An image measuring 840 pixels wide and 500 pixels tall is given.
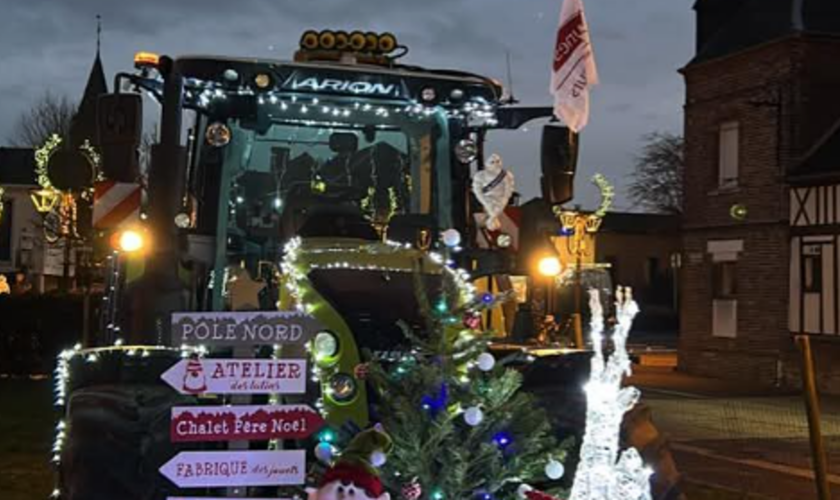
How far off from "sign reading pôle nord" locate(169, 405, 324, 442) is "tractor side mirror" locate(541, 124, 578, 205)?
2959 mm

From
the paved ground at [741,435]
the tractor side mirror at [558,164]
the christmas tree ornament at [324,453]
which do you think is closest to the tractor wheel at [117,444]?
the christmas tree ornament at [324,453]

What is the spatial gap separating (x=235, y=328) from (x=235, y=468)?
663 mm

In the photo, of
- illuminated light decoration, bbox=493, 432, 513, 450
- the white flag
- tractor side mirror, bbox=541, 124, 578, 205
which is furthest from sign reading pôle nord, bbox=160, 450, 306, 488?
the white flag

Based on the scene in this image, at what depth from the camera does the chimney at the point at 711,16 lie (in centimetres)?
2652

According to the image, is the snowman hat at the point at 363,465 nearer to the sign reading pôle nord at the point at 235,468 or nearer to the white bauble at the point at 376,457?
the white bauble at the point at 376,457

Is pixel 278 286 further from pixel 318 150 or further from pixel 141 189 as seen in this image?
pixel 141 189

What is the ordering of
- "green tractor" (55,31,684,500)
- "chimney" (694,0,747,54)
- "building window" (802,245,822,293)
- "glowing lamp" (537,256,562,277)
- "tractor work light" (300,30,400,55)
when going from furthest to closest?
"chimney" (694,0,747,54) < "building window" (802,245,822,293) < "tractor work light" (300,30,400,55) < "glowing lamp" (537,256,562,277) < "green tractor" (55,31,684,500)

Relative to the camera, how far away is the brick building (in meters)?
22.9

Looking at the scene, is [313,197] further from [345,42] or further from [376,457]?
[376,457]

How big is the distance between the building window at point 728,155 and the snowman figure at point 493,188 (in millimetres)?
16980

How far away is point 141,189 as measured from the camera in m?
8.73

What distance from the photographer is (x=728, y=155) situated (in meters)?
24.8

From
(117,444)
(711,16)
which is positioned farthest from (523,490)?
(711,16)

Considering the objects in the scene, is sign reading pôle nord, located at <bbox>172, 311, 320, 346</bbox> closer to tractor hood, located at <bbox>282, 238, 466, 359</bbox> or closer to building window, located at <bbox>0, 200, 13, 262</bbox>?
tractor hood, located at <bbox>282, 238, 466, 359</bbox>
